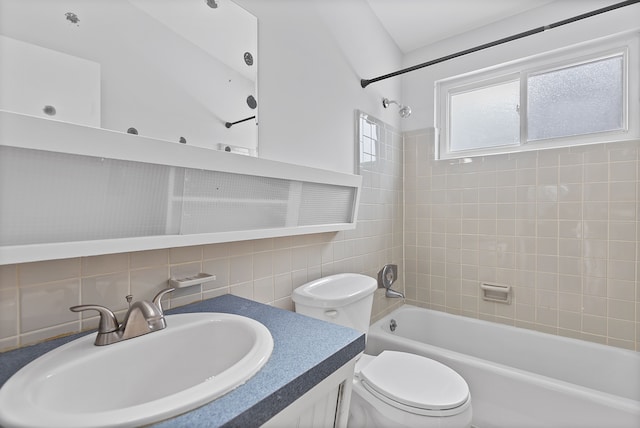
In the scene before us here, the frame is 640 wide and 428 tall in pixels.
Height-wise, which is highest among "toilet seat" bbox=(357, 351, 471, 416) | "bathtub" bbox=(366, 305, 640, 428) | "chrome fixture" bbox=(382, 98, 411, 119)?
"chrome fixture" bbox=(382, 98, 411, 119)

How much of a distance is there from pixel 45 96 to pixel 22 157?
19 cm

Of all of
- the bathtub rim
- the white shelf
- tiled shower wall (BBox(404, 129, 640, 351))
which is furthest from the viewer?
tiled shower wall (BBox(404, 129, 640, 351))

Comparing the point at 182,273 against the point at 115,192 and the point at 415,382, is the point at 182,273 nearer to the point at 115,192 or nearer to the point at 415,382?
the point at 115,192

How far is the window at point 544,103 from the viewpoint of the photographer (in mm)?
1734

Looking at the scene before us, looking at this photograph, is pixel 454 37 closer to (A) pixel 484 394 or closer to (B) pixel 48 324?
(A) pixel 484 394

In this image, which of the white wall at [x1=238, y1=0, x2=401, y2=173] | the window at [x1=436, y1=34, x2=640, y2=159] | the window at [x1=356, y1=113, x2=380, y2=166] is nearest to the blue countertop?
the white wall at [x1=238, y1=0, x2=401, y2=173]

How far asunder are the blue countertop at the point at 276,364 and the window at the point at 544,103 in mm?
1908

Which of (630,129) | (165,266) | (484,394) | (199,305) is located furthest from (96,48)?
(630,129)

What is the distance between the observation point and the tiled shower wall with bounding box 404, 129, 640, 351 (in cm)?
167

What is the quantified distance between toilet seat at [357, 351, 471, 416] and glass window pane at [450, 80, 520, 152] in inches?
63.8

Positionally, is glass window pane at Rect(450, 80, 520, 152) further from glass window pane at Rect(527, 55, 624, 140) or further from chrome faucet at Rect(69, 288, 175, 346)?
chrome faucet at Rect(69, 288, 175, 346)

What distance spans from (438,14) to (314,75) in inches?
43.6

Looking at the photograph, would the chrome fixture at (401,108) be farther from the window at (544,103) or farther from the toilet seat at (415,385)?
the toilet seat at (415,385)

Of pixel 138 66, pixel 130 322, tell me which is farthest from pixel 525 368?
pixel 138 66
